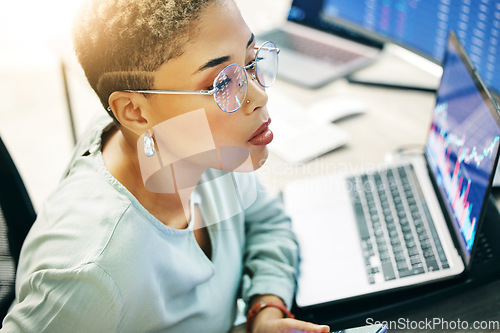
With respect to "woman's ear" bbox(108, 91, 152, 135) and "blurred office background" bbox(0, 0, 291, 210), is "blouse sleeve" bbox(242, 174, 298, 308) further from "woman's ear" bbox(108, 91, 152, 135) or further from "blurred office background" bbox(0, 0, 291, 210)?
"blurred office background" bbox(0, 0, 291, 210)

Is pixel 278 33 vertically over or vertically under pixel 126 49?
under

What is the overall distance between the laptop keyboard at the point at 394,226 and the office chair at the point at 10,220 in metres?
0.62

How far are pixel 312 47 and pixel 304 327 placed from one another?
988mm

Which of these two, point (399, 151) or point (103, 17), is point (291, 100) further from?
point (103, 17)

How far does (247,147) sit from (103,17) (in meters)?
0.27

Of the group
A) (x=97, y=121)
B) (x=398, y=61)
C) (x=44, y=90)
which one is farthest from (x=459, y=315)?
(x=44, y=90)

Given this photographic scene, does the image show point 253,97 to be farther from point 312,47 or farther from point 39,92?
point 39,92

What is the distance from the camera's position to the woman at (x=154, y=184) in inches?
23.8

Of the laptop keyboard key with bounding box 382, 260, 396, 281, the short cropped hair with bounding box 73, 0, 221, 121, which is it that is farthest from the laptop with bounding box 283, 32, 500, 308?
the short cropped hair with bounding box 73, 0, 221, 121

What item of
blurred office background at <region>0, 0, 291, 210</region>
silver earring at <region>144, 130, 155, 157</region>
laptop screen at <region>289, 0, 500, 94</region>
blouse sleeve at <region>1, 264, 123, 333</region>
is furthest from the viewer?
blurred office background at <region>0, 0, 291, 210</region>

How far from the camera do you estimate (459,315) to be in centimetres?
72

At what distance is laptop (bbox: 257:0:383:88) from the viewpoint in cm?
137

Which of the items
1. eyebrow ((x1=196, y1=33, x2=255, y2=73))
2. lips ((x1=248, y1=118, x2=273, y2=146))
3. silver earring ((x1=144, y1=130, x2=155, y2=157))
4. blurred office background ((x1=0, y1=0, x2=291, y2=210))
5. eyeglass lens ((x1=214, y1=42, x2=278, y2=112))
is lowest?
blurred office background ((x1=0, y1=0, x2=291, y2=210))

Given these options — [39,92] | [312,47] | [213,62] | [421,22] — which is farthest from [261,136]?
[39,92]
